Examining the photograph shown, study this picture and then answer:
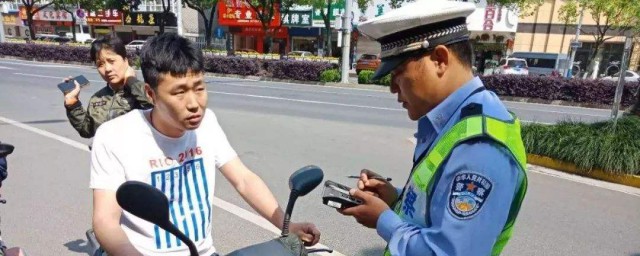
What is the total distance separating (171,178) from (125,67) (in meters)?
1.53

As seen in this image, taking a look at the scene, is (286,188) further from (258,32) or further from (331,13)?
(258,32)

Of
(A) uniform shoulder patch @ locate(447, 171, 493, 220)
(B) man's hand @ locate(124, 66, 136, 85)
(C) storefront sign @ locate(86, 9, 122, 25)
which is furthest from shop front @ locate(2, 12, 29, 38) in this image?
(A) uniform shoulder patch @ locate(447, 171, 493, 220)

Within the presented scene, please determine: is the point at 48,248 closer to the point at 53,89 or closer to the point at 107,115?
the point at 107,115

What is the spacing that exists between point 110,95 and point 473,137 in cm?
Result: 250

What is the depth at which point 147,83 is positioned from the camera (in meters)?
1.45

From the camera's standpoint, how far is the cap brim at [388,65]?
1.30 metres

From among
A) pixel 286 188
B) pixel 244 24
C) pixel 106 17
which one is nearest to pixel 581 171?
pixel 286 188

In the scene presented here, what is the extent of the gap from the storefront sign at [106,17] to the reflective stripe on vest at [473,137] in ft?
150

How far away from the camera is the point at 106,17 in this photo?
41781mm

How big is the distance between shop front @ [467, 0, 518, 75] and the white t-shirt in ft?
90.7

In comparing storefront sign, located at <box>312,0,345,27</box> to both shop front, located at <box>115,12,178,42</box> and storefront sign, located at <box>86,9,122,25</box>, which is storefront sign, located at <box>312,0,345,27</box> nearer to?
shop front, located at <box>115,12,178,42</box>

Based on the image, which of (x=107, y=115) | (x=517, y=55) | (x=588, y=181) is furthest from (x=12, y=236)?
(x=517, y=55)

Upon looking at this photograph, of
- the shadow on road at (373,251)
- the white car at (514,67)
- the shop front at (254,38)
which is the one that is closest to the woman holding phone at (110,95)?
the shadow on road at (373,251)

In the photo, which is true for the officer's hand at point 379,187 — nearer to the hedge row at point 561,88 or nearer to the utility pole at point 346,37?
the hedge row at point 561,88
